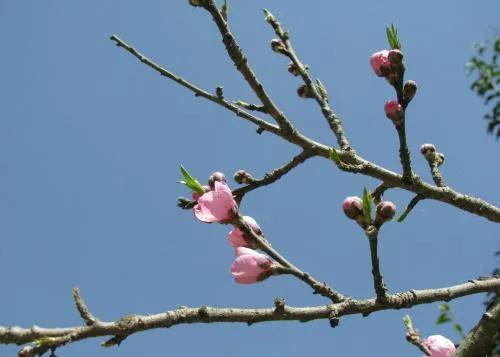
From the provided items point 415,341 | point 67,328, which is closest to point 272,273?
point 67,328

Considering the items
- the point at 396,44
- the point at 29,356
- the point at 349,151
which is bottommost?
the point at 29,356

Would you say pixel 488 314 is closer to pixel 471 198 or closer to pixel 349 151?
pixel 471 198

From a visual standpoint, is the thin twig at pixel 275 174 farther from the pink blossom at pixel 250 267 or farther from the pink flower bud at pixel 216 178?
the pink blossom at pixel 250 267

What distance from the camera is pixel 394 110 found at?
2.39m

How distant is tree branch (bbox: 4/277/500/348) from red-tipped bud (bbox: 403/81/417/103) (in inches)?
30.7

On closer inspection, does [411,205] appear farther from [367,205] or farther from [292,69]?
[292,69]

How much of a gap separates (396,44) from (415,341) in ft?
4.37

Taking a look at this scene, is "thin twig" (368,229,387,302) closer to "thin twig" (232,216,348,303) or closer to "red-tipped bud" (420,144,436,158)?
"thin twig" (232,216,348,303)

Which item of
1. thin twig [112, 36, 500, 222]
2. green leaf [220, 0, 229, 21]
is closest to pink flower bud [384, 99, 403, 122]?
thin twig [112, 36, 500, 222]

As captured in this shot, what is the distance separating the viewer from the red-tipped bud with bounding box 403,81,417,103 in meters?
2.45

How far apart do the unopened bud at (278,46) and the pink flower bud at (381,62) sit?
0.72 metres

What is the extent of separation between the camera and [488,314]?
2.37m

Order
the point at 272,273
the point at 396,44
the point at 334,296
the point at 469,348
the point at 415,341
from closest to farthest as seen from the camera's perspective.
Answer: the point at 334,296 → the point at 272,273 → the point at 469,348 → the point at 396,44 → the point at 415,341

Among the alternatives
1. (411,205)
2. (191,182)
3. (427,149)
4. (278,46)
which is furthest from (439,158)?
(191,182)
